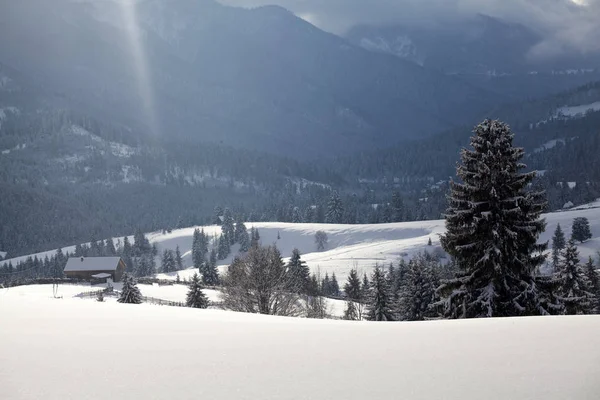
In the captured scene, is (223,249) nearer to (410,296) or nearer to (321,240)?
(321,240)

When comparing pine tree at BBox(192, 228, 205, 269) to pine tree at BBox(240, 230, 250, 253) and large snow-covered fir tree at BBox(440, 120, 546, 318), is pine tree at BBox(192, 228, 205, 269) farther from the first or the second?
large snow-covered fir tree at BBox(440, 120, 546, 318)

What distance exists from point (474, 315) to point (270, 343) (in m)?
14.3

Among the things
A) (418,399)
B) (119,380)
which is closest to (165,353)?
(119,380)

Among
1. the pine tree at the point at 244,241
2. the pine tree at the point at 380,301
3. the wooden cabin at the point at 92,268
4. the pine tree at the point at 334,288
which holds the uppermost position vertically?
the pine tree at the point at 244,241

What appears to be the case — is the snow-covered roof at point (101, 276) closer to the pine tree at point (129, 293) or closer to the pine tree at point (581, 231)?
the pine tree at point (129, 293)

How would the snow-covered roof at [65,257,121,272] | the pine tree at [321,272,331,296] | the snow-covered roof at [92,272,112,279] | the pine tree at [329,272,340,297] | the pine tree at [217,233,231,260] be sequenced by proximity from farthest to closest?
1. the pine tree at [217,233,231,260]
2. the pine tree at [329,272,340,297]
3. the snow-covered roof at [65,257,121,272]
4. the pine tree at [321,272,331,296]
5. the snow-covered roof at [92,272,112,279]

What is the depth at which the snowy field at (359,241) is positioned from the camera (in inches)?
5153

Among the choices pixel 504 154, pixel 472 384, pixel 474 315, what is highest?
pixel 504 154

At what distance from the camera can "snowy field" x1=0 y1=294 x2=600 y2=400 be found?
642 cm

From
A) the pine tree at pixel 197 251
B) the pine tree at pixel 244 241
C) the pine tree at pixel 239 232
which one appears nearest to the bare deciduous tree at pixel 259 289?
the pine tree at pixel 197 251

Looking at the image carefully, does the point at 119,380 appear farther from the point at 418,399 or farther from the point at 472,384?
the point at 472,384

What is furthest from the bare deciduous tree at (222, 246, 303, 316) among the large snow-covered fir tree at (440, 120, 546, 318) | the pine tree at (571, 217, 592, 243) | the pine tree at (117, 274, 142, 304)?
the pine tree at (571, 217, 592, 243)

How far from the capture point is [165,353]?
846cm

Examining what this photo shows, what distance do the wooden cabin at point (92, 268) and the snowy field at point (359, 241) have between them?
2063 centimetres
